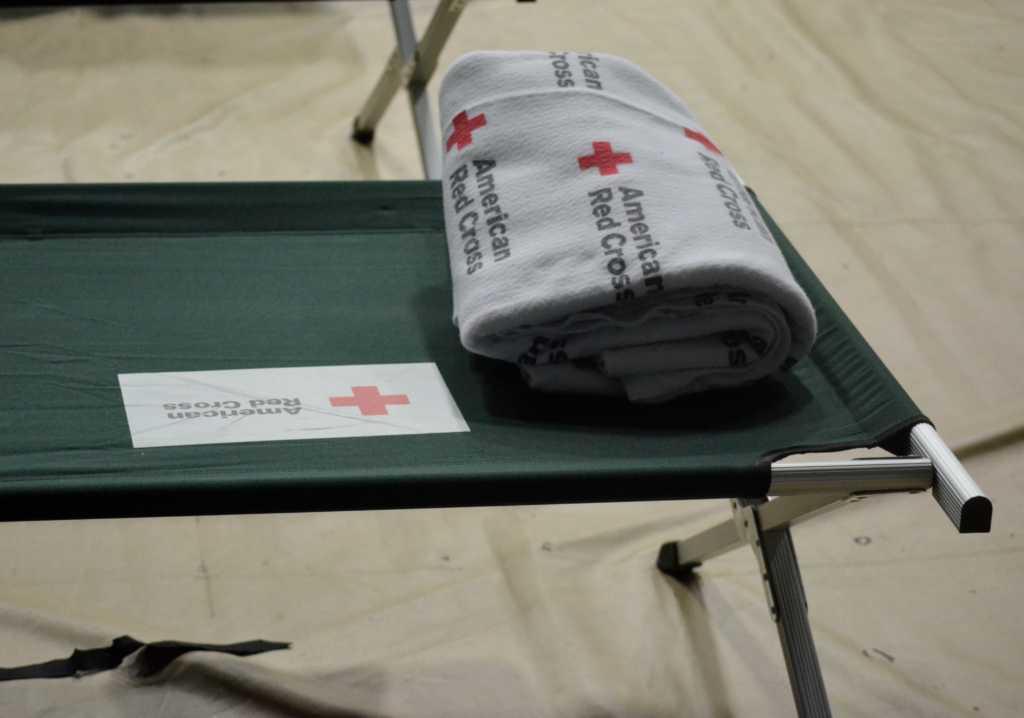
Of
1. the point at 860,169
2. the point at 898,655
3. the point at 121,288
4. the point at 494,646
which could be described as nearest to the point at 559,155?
the point at 121,288

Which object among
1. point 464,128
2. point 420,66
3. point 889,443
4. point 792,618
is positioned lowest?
point 792,618

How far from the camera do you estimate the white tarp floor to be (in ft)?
3.87

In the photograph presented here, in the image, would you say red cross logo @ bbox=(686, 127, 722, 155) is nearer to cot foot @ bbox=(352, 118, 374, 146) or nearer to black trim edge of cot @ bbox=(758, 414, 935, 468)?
black trim edge of cot @ bbox=(758, 414, 935, 468)

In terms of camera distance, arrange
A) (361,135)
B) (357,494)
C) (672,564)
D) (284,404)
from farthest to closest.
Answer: (361,135)
(672,564)
(284,404)
(357,494)

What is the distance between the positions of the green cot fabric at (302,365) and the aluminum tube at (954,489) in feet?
0.10

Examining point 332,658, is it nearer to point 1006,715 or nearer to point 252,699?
point 252,699

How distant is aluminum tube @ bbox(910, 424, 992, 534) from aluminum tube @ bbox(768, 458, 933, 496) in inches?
0.4

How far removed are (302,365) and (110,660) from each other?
15.8 inches

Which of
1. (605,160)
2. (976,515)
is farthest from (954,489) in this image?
(605,160)

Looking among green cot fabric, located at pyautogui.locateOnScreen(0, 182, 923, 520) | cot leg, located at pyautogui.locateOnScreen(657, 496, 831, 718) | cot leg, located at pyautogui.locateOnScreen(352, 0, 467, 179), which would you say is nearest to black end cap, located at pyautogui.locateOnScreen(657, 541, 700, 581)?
cot leg, located at pyautogui.locateOnScreen(657, 496, 831, 718)

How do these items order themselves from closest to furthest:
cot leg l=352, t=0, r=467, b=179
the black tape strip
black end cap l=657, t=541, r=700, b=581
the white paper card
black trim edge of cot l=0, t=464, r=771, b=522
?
black trim edge of cot l=0, t=464, r=771, b=522
the white paper card
the black tape strip
black end cap l=657, t=541, r=700, b=581
cot leg l=352, t=0, r=467, b=179

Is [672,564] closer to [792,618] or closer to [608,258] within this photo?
[792,618]

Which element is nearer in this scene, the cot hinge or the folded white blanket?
the folded white blanket

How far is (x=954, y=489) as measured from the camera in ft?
2.90
